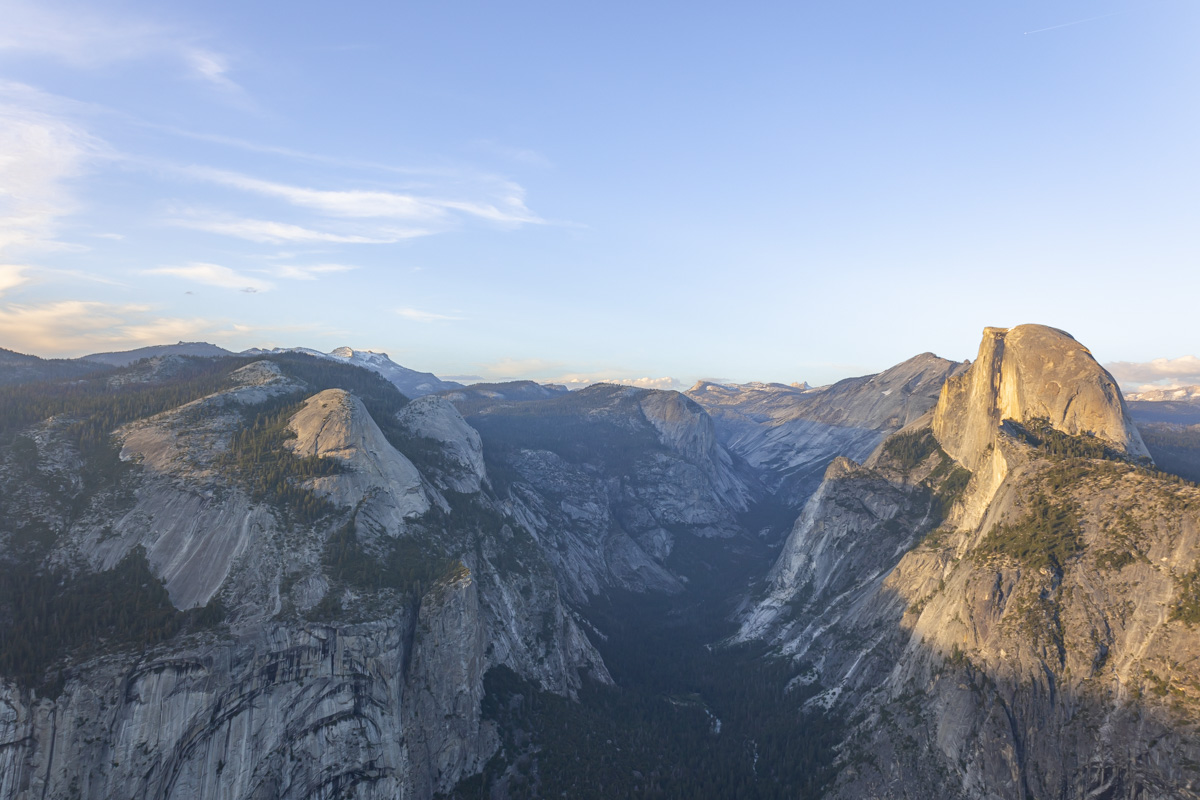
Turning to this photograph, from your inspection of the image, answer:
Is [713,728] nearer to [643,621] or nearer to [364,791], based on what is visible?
[643,621]

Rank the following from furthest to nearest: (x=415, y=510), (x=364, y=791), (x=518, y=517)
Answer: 1. (x=518, y=517)
2. (x=415, y=510)
3. (x=364, y=791)

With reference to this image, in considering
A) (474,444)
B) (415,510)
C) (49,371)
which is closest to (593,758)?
(415,510)

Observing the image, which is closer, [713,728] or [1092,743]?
[1092,743]

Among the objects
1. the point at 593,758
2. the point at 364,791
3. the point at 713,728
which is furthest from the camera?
the point at 713,728

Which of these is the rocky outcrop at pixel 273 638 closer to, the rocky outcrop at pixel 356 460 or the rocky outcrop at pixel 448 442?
the rocky outcrop at pixel 356 460

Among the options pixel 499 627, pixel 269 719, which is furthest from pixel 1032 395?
pixel 269 719

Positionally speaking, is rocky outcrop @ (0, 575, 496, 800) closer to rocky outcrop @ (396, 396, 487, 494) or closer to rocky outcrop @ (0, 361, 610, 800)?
rocky outcrop @ (0, 361, 610, 800)
